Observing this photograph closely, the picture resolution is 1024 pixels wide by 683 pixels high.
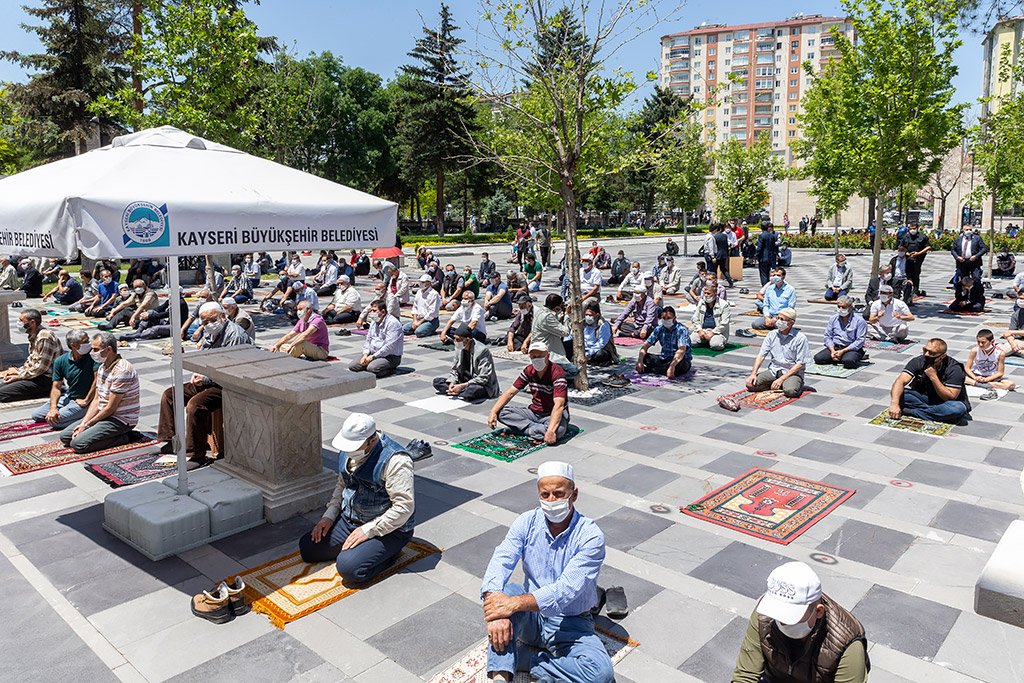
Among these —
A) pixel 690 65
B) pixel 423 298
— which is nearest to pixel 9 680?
pixel 423 298

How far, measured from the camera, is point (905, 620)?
4.92 metres

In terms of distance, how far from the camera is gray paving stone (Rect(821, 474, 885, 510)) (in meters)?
6.95

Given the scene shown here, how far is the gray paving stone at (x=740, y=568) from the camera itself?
5395 millimetres

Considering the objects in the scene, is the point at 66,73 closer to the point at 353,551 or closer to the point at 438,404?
the point at 438,404

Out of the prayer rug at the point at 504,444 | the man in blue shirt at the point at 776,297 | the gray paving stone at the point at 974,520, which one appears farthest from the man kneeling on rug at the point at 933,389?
the man in blue shirt at the point at 776,297

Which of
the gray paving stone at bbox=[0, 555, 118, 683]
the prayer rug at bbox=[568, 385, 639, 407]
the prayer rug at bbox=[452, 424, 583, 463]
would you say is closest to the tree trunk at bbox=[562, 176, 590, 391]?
the prayer rug at bbox=[568, 385, 639, 407]

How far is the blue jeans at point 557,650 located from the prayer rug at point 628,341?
37.3 feet

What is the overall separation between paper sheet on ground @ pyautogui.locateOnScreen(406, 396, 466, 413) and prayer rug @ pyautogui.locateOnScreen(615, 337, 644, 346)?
5.49 m

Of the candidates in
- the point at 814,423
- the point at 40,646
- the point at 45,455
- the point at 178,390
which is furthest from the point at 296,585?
the point at 814,423

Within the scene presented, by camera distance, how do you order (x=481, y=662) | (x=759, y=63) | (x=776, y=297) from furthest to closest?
(x=759, y=63) → (x=776, y=297) → (x=481, y=662)

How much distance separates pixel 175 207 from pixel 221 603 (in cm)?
282

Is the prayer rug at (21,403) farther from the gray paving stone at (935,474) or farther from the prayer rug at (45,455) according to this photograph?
the gray paving stone at (935,474)

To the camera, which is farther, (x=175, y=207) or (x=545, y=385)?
(x=545, y=385)

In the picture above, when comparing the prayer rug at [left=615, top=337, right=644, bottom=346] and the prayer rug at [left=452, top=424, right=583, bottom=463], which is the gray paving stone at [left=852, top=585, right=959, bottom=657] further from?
the prayer rug at [left=615, top=337, right=644, bottom=346]
